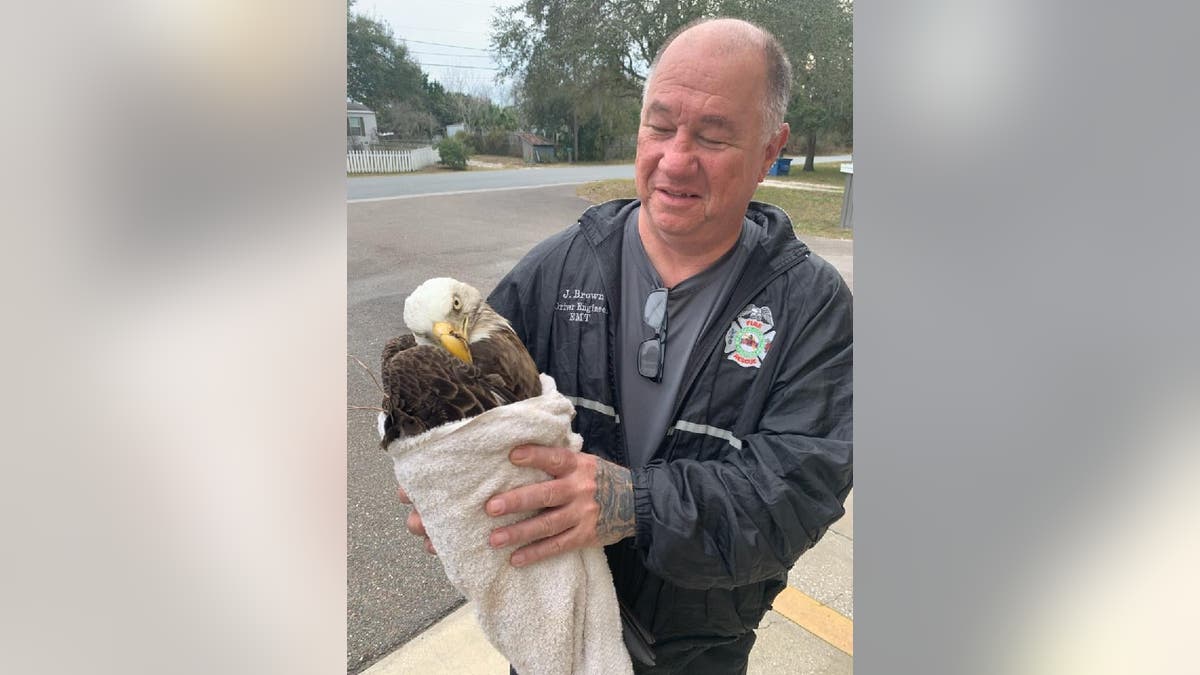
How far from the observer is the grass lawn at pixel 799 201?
862 millimetres

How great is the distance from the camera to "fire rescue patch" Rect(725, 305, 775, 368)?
841 mm

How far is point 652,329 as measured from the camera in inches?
33.7

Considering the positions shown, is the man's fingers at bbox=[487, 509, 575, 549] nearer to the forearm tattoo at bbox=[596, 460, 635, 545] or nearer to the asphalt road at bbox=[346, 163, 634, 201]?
the forearm tattoo at bbox=[596, 460, 635, 545]

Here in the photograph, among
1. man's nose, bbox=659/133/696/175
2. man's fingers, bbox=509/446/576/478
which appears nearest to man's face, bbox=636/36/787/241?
man's nose, bbox=659/133/696/175

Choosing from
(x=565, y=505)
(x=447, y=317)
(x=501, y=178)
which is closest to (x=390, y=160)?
(x=501, y=178)

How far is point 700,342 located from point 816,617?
0.52m

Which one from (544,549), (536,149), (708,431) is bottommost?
(544,549)

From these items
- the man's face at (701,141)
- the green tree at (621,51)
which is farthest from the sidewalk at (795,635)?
the green tree at (621,51)
